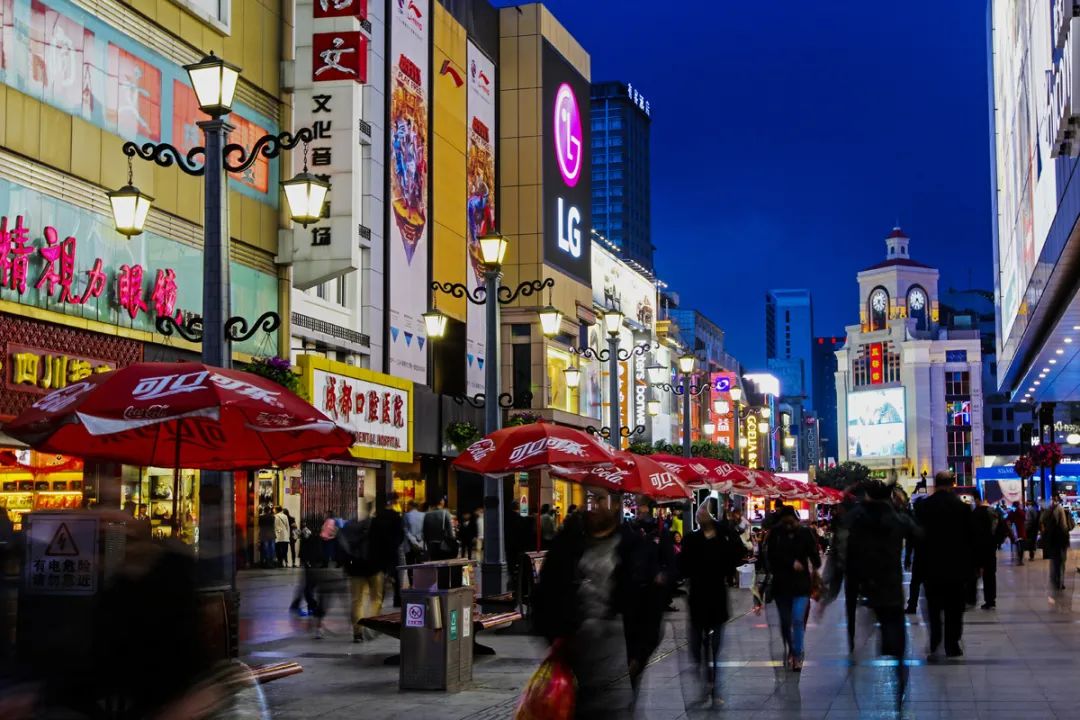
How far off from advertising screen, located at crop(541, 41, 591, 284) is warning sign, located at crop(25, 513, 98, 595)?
5024 centimetres

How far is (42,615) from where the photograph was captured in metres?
10.6

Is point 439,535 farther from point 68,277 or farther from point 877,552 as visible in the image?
point 877,552

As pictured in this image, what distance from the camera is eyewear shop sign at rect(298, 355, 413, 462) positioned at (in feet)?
127

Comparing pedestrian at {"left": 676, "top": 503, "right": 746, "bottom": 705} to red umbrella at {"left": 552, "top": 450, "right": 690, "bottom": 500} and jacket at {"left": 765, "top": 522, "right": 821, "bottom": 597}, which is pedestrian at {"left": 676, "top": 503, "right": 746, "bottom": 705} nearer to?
jacket at {"left": 765, "top": 522, "right": 821, "bottom": 597}

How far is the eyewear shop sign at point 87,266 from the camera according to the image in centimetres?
2448

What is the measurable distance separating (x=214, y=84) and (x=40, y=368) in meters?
12.4

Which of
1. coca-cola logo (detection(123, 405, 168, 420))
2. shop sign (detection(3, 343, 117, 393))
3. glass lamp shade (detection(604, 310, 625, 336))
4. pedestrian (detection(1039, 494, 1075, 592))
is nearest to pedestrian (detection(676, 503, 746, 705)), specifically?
coca-cola logo (detection(123, 405, 168, 420))

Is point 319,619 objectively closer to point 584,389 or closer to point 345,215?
point 345,215

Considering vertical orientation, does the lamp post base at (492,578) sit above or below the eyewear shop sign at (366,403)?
below

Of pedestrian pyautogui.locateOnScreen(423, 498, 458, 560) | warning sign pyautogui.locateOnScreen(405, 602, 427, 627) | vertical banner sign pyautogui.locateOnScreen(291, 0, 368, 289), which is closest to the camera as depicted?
warning sign pyautogui.locateOnScreen(405, 602, 427, 627)

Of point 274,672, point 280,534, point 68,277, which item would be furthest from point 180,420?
point 280,534

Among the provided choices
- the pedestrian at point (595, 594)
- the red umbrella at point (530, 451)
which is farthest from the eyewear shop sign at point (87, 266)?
the pedestrian at point (595, 594)

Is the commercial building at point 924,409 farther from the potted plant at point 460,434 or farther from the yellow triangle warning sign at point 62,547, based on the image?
the yellow triangle warning sign at point 62,547

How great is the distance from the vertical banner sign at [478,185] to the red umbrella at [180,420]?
39.6 m
